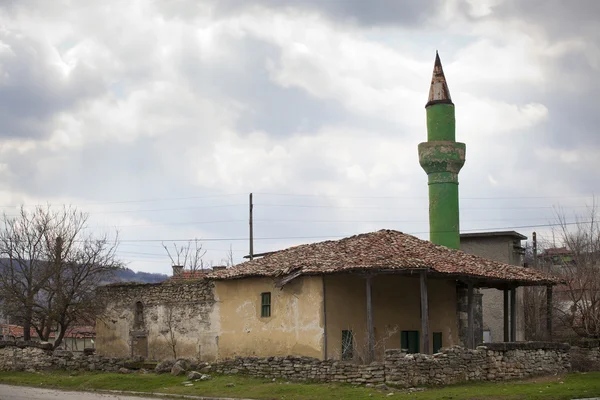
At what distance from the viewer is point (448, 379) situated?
25.7m

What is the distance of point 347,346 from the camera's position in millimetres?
28547

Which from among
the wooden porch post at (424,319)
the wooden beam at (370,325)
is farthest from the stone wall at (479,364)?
the wooden beam at (370,325)

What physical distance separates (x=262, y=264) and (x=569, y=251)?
73.6 ft

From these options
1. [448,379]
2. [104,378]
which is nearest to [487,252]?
[448,379]

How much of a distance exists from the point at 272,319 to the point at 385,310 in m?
3.89

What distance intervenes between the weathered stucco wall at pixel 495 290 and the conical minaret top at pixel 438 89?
8.66 m

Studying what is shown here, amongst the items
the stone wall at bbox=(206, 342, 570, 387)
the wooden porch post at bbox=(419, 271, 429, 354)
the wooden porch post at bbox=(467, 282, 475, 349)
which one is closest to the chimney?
the stone wall at bbox=(206, 342, 570, 387)

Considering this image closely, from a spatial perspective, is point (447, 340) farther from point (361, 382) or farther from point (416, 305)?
point (361, 382)

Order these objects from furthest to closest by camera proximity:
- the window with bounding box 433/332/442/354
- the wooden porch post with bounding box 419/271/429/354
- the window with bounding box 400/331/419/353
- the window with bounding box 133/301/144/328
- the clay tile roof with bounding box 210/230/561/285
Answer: the window with bounding box 133/301/144/328 < the window with bounding box 433/332/442/354 < the window with bounding box 400/331/419/353 < the clay tile roof with bounding box 210/230/561/285 < the wooden porch post with bounding box 419/271/429/354

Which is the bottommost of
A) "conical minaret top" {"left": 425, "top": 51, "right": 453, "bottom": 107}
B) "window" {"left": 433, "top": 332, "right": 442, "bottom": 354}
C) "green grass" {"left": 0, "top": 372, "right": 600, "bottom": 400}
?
"green grass" {"left": 0, "top": 372, "right": 600, "bottom": 400}

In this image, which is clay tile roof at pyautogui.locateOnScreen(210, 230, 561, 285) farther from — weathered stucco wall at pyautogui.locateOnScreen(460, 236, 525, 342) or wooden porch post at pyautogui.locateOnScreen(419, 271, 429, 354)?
weathered stucco wall at pyautogui.locateOnScreen(460, 236, 525, 342)

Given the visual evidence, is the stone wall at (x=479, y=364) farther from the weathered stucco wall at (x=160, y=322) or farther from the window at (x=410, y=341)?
the weathered stucco wall at (x=160, y=322)

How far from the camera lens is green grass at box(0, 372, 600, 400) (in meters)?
23.1

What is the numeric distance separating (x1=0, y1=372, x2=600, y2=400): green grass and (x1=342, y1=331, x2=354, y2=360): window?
2933 mm
